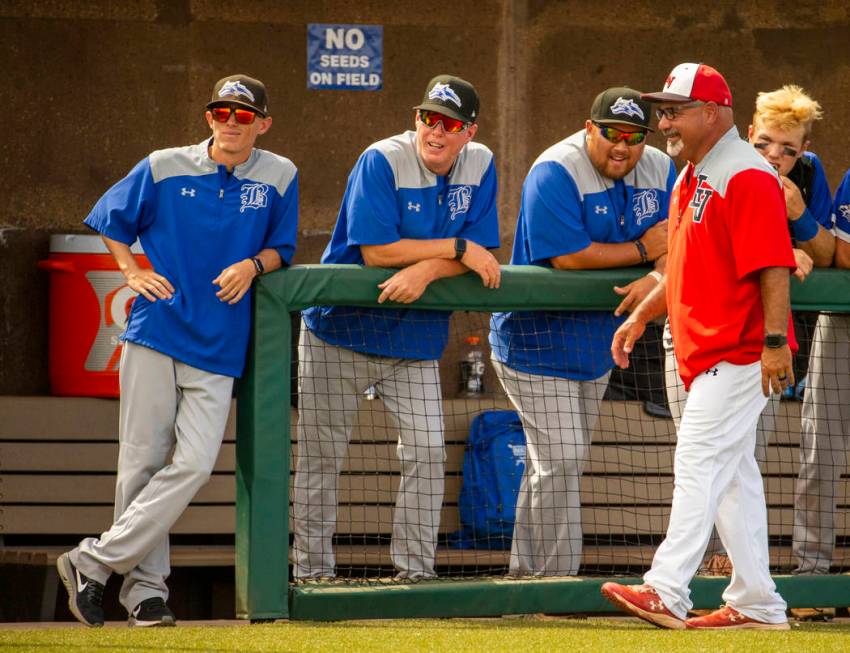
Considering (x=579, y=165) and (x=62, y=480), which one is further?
(x=62, y=480)

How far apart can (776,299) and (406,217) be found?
1.34 metres

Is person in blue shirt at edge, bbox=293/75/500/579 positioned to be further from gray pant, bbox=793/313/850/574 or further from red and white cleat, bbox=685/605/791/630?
gray pant, bbox=793/313/850/574

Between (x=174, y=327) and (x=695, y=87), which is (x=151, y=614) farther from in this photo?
(x=695, y=87)

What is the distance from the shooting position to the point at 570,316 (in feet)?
15.9

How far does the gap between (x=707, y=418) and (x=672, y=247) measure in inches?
21.9

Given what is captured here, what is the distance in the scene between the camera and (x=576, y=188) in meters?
4.74

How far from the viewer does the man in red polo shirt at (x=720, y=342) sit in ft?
13.1

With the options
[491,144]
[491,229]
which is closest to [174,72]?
[491,144]

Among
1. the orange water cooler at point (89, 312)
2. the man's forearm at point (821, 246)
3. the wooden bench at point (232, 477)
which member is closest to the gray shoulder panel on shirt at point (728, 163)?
the man's forearm at point (821, 246)

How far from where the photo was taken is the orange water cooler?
20.3 feet

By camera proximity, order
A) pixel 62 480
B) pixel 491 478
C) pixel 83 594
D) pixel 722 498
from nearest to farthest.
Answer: pixel 722 498 < pixel 83 594 < pixel 491 478 < pixel 62 480

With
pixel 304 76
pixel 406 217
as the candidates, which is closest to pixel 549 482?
pixel 406 217

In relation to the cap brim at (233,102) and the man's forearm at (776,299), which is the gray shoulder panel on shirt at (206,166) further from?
the man's forearm at (776,299)

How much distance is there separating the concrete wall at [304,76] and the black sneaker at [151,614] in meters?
2.40
